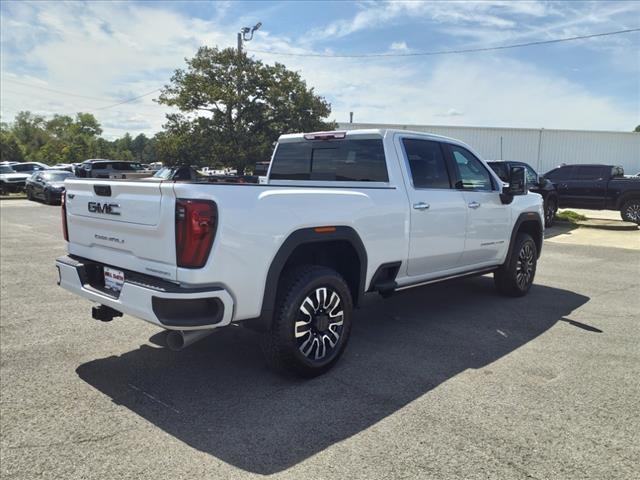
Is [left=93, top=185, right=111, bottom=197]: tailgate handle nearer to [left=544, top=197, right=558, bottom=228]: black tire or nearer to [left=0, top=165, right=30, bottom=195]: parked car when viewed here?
[left=544, top=197, right=558, bottom=228]: black tire

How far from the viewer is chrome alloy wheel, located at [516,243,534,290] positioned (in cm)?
648

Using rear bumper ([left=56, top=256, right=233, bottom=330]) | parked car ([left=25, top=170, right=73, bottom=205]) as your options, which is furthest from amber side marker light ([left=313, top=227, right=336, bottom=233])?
parked car ([left=25, top=170, right=73, bottom=205])

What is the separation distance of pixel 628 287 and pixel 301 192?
5979mm

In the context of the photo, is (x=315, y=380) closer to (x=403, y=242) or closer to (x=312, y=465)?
(x=312, y=465)

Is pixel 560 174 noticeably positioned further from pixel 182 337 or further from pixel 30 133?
pixel 30 133

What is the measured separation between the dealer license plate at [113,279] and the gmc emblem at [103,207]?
0.42 meters

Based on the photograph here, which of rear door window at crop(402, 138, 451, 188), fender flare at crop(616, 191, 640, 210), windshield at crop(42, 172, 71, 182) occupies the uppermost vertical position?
rear door window at crop(402, 138, 451, 188)

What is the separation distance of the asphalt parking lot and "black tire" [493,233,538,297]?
0.63 metres

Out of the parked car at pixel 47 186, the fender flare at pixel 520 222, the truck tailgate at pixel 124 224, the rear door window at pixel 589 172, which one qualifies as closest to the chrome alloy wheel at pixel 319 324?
the truck tailgate at pixel 124 224

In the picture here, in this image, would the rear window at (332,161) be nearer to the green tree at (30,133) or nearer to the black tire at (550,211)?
the black tire at (550,211)

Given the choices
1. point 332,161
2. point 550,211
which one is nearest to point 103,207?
point 332,161

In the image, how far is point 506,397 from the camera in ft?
11.9

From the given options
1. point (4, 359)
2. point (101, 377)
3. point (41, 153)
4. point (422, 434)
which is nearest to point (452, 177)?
point (422, 434)

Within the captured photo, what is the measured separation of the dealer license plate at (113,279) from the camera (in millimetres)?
3615
